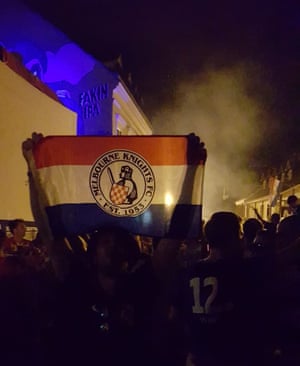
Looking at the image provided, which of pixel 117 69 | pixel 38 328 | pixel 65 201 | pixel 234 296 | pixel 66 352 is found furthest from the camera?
pixel 117 69

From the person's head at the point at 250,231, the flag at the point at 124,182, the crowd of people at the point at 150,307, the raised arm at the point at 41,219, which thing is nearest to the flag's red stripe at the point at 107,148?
the flag at the point at 124,182

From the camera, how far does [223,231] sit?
3311 mm

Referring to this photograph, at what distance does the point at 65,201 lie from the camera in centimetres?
368

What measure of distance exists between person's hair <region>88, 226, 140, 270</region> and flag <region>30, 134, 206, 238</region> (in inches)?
14.8

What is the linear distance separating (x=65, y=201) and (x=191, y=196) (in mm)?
819

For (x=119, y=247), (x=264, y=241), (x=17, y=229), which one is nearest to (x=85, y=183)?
(x=119, y=247)

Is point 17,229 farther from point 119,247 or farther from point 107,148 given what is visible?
point 119,247

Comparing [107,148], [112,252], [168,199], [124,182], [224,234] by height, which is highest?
[107,148]

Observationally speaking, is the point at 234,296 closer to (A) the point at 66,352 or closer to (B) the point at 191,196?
(B) the point at 191,196

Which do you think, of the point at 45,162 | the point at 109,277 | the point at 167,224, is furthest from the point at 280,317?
the point at 45,162

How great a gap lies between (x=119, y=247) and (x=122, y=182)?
0.70 metres

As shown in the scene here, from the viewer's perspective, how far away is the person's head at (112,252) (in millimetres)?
3023

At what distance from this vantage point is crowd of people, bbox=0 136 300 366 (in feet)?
9.62

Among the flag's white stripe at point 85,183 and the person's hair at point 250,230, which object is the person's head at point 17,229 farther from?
the flag's white stripe at point 85,183
